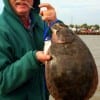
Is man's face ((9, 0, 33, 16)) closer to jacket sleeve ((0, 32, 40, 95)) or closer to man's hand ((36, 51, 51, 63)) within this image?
jacket sleeve ((0, 32, 40, 95))

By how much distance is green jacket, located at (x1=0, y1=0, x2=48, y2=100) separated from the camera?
4316 mm

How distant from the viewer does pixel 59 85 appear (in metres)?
3.87

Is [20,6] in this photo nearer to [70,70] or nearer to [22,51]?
[22,51]

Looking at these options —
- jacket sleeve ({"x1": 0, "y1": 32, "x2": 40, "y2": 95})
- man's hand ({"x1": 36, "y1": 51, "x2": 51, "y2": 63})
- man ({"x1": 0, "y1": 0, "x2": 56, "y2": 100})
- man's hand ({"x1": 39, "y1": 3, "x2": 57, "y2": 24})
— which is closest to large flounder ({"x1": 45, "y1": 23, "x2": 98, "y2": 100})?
man's hand ({"x1": 36, "y1": 51, "x2": 51, "y2": 63})

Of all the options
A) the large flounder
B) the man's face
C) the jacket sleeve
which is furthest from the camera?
the man's face

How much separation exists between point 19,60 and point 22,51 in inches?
7.0

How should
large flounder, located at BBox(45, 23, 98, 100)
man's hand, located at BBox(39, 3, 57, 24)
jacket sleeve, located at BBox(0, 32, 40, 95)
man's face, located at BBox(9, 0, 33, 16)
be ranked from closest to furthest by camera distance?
large flounder, located at BBox(45, 23, 98, 100) < man's hand, located at BBox(39, 3, 57, 24) < jacket sleeve, located at BBox(0, 32, 40, 95) < man's face, located at BBox(9, 0, 33, 16)

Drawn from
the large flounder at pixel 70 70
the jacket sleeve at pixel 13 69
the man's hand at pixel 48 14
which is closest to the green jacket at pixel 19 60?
the jacket sleeve at pixel 13 69

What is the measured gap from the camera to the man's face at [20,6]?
14.8 ft

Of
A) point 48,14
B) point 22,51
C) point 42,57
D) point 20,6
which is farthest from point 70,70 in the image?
point 20,6

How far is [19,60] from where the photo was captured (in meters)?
4.36

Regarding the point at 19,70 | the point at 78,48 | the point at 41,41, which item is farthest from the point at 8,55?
the point at 78,48

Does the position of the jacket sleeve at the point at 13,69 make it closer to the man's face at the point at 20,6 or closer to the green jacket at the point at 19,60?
the green jacket at the point at 19,60

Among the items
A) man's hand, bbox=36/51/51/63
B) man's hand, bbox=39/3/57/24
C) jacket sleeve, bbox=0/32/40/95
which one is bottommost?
jacket sleeve, bbox=0/32/40/95
